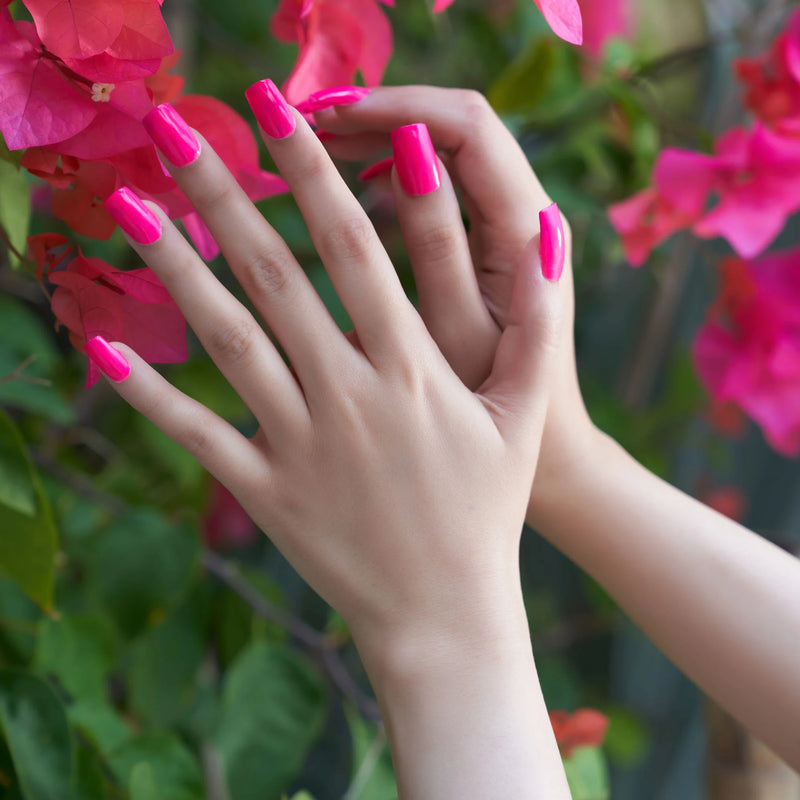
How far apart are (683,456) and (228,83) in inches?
33.6

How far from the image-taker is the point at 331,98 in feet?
1.43

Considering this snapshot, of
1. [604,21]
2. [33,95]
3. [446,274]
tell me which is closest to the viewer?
[33,95]

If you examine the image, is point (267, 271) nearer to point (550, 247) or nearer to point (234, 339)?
point (234, 339)

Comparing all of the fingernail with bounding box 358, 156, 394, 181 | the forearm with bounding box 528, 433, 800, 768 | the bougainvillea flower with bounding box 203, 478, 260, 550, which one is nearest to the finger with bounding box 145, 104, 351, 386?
the fingernail with bounding box 358, 156, 394, 181

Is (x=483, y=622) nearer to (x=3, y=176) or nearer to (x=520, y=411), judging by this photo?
(x=520, y=411)

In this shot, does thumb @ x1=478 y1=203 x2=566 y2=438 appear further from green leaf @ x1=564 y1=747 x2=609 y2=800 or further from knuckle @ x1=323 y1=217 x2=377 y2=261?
green leaf @ x1=564 y1=747 x2=609 y2=800

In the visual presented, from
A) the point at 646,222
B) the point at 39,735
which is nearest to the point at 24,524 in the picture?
the point at 39,735

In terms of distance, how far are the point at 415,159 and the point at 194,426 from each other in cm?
17

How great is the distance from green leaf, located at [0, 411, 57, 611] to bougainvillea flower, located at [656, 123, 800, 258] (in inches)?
18.1

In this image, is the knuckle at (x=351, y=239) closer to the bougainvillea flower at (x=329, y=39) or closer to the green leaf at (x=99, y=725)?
the bougainvillea flower at (x=329, y=39)

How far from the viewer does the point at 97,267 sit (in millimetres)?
388

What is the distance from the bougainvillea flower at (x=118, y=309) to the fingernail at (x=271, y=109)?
93 millimetres

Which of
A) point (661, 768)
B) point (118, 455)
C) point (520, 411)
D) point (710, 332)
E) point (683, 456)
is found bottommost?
point (661, 768)

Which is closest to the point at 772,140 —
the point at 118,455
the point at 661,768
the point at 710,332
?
the point at 710,332
